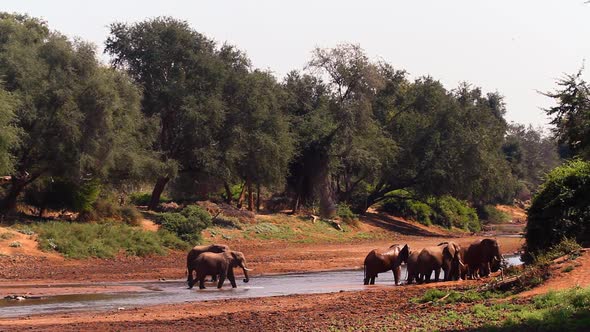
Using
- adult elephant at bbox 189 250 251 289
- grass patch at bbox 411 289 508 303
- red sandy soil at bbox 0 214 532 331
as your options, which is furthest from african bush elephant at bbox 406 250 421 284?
grass patch at bbox 411 289 508 303

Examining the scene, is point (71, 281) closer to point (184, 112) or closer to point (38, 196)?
point (38, 196)

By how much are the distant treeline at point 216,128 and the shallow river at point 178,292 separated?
1195 cm

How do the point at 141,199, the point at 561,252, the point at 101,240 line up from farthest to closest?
the point at 141,199, the point at 101,240, the point at 561,252

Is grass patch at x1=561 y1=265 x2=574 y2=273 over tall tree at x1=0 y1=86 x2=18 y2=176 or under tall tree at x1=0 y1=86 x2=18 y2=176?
under

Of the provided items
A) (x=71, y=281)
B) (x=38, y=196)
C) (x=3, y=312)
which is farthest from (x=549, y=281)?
(x=38, y=196)

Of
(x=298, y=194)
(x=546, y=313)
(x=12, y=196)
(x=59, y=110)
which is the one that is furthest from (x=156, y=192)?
(x=546, y=313)

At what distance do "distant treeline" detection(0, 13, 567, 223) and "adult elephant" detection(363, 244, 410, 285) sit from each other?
53.3 feet

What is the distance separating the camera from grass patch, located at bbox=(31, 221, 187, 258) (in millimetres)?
38500

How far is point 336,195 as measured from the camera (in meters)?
72.8

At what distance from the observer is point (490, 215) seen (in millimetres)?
98625

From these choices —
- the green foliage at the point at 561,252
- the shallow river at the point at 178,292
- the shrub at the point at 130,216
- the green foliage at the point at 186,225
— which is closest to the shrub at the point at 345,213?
the green foliage at the point at 186,225

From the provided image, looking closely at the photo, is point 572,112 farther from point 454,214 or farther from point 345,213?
point 454,214

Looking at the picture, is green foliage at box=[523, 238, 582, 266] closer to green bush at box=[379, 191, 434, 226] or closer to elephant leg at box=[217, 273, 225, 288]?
elephant leg at box=[217, 273, 225, 288]

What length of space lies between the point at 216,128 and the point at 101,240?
15716 mm
